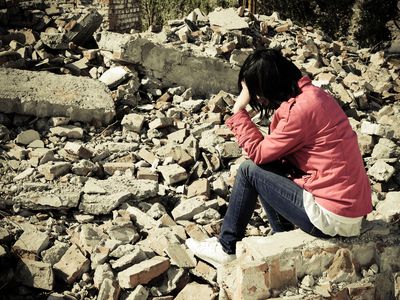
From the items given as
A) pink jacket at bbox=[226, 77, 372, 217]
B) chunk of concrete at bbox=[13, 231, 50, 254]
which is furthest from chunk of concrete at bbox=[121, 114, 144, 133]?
pink jacket at bbox=[226, 77, 372, 217]

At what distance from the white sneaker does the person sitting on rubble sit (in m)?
0.07

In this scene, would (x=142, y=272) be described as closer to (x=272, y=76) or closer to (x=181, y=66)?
(x=272, y=76)

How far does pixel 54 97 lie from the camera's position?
4.79m

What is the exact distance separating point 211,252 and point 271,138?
93 cm

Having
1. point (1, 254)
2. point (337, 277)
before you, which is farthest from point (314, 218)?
point (1, 254)

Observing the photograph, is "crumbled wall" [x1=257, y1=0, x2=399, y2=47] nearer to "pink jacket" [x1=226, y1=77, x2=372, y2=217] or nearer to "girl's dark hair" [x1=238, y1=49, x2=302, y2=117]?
"girl's dark hair" [x1=238, y1=49, x2=302, y2=117]

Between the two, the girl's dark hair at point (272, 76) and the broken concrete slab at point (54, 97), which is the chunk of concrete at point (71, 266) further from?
the broken concrete slab at point (54, 97)

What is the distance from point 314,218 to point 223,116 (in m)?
3.00

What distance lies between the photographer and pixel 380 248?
8.64 feet

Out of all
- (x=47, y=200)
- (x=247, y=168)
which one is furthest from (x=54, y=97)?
(x=247, y=168)

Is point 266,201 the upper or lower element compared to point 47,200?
upper

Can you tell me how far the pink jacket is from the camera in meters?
2.42

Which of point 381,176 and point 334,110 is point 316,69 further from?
point 334,110

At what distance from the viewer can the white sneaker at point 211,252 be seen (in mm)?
2850
